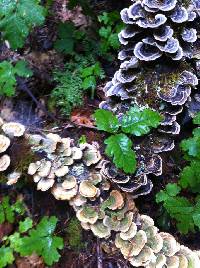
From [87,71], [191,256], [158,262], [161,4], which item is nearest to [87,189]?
[158,262]

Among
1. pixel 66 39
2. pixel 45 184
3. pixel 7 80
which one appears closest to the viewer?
pixel 45 184

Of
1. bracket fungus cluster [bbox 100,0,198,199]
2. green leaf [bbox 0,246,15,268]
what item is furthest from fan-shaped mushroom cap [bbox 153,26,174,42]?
green leaf [bbox 0,246,15,268]

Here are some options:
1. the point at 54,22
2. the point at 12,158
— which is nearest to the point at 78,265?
the point at 12,158

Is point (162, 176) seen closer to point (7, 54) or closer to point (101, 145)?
point (101, 145)

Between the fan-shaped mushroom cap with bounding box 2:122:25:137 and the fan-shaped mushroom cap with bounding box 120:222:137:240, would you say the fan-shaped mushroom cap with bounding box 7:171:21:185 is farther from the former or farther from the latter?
the fan-shaped mushroom cap with bounding box 120:222:137:240

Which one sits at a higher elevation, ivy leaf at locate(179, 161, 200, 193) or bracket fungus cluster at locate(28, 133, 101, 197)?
bracket fungus cluster at locate(28, 133, 101, 197)

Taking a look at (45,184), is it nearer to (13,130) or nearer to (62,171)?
(62,171)
